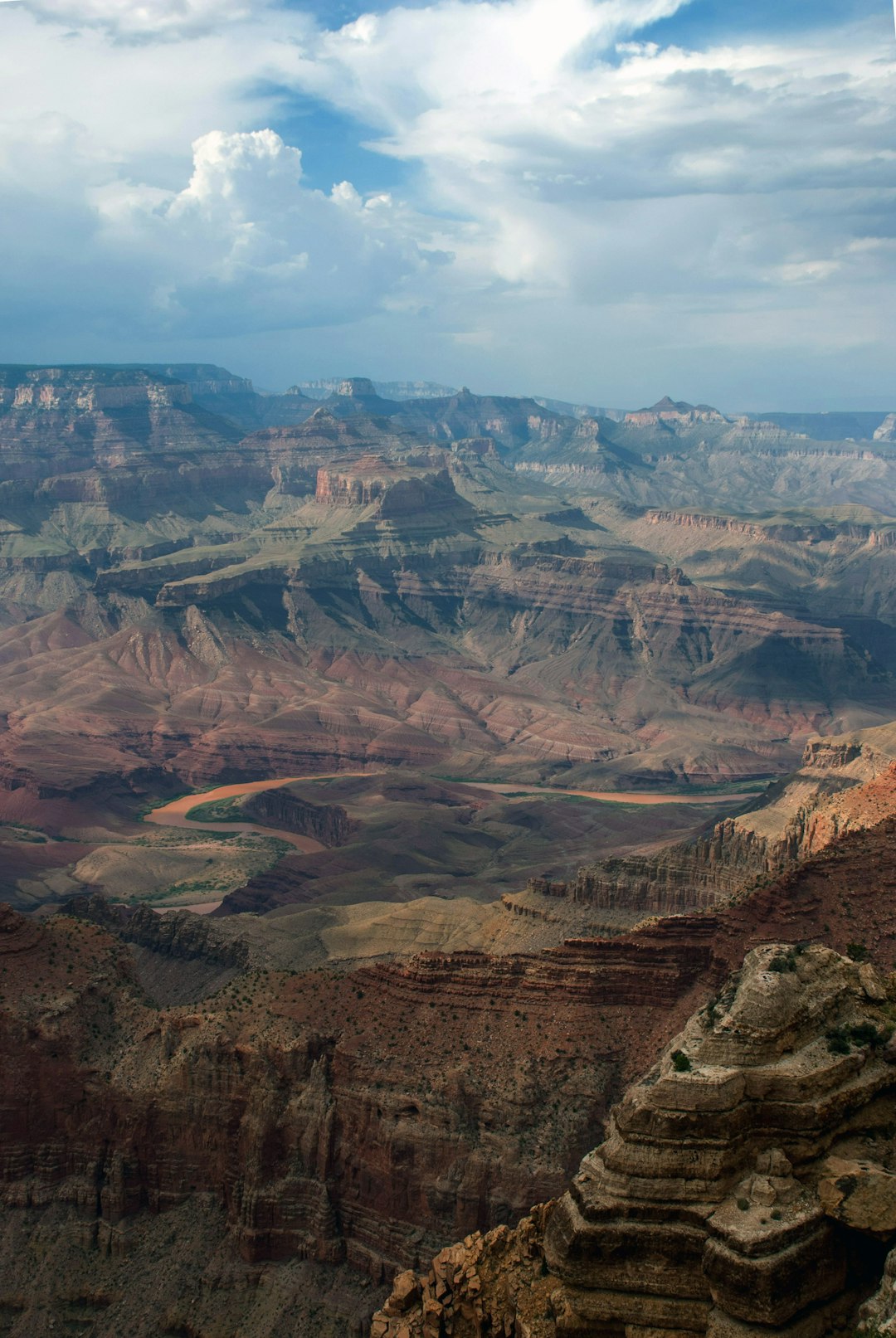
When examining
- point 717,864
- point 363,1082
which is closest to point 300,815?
point 717,864

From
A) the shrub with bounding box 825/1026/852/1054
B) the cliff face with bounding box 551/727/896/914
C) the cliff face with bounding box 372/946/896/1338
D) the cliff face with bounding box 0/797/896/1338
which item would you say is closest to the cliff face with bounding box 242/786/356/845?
the cliff face with bounding box 551/727/896/914

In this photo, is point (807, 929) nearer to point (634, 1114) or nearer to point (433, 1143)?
point (433, 1143)

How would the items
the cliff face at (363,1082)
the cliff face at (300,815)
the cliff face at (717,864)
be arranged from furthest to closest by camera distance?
the cliff face at (300,815) → the cliff face at (717,864) → the cliff face at (363,1082)

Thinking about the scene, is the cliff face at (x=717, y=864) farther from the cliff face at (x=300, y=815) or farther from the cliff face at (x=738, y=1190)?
the cliff face at (x=300, y=815)

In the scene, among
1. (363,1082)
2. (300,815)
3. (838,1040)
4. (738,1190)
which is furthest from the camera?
(300,815)

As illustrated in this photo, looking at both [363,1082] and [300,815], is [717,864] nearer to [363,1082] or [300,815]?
[363,1082]

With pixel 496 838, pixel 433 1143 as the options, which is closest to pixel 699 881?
pixel 433 1143

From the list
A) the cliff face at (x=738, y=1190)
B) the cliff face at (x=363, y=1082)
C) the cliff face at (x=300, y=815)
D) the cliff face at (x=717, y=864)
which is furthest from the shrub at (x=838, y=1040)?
the cliff face at (x=300, y=815)

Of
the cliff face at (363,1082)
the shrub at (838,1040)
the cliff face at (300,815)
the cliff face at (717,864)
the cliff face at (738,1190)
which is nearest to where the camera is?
the cliff face at (738,1190)
